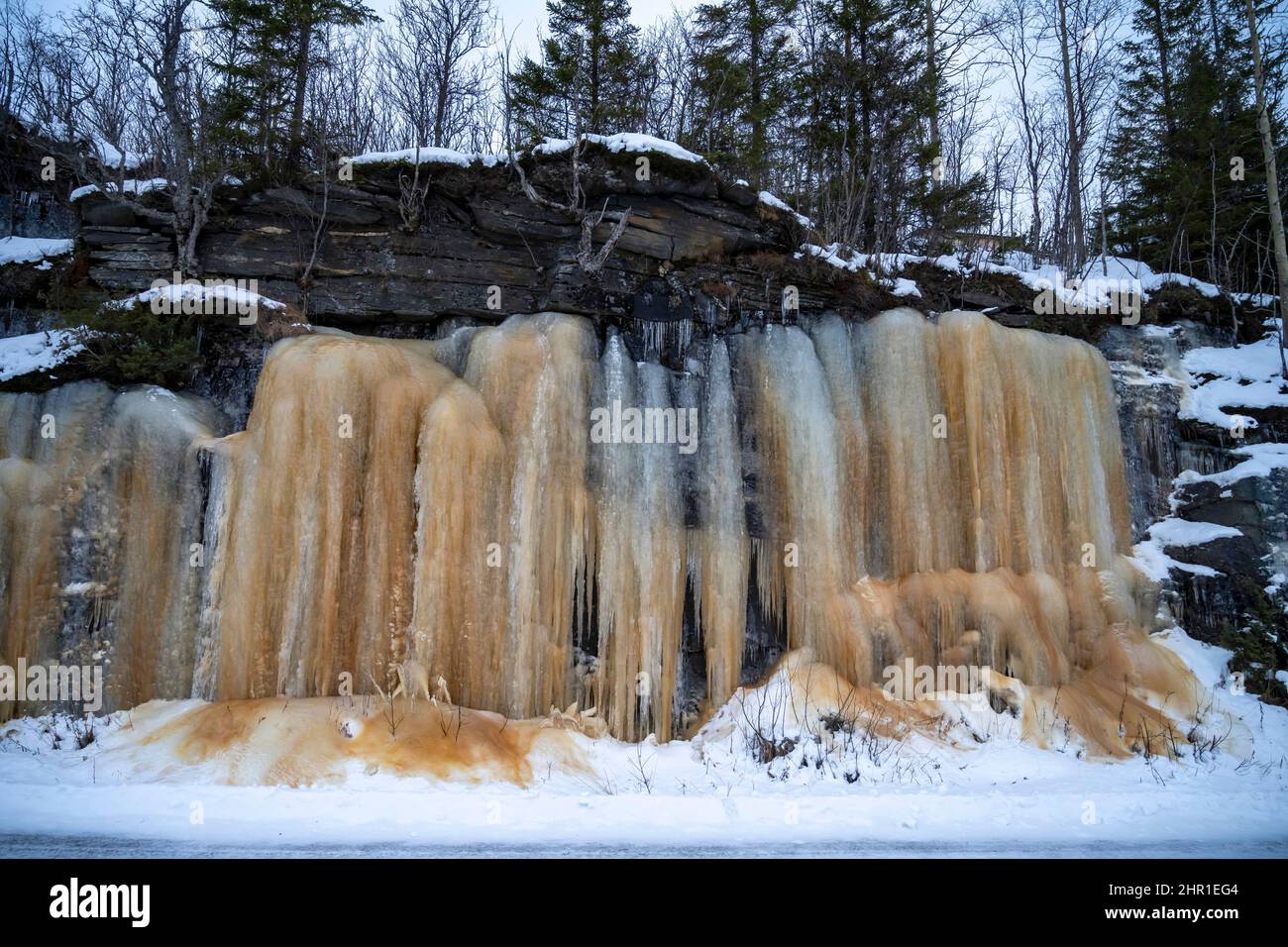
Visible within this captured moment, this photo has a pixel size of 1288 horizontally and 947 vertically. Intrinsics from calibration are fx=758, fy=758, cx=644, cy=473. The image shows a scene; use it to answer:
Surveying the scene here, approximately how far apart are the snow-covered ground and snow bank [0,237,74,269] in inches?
263

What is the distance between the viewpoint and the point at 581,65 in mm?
16719

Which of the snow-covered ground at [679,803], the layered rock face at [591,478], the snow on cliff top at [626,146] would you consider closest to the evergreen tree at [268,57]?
the layered rock face at [591,478]

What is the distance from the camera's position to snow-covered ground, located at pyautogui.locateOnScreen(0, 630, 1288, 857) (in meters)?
5.54

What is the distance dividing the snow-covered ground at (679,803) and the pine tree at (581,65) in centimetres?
1403

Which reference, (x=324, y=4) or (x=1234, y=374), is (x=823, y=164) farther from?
(x=324, y=4)

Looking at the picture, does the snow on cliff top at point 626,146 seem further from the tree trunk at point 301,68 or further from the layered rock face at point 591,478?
the tree trunk at point 301,68

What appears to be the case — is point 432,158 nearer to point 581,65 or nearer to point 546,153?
point 546,153

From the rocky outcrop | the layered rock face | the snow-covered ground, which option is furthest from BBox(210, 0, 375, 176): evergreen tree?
the snow-covered ground

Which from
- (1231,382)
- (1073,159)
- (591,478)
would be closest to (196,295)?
(591,478)

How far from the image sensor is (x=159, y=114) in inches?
482

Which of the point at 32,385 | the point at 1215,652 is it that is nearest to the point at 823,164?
the point at 1215,652

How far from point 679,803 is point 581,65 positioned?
15.7m

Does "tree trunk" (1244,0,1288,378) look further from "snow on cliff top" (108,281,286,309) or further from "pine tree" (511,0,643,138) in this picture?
"snow on cliff top" (108,281,286,309)
